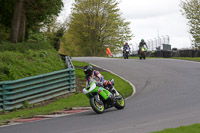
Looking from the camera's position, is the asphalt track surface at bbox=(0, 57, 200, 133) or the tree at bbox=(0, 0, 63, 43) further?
the tree at bbox=(0, 0, 63, 43)

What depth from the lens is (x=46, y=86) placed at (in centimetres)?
1659

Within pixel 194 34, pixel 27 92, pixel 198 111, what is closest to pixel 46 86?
pixel 27 92

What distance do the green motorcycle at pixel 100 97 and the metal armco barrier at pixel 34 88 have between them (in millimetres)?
3999

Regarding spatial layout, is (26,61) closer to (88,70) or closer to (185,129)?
(88,70)

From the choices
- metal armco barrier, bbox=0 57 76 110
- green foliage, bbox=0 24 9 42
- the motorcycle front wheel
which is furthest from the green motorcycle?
green foliage, bbox=0 24 9 42

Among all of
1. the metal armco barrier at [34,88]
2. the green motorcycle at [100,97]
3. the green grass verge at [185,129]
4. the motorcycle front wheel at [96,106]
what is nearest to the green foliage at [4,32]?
the metal armco barrier at [34,88]

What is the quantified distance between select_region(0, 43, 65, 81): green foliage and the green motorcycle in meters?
5.33

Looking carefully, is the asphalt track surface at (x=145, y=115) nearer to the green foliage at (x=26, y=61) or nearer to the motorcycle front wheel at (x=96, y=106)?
the motorcycle front wheel at (x=96, y=106)

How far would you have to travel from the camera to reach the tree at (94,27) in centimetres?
6575

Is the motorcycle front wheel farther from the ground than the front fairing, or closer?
closer

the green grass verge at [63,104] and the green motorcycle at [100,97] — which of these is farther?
the green grass verge at [63,104]

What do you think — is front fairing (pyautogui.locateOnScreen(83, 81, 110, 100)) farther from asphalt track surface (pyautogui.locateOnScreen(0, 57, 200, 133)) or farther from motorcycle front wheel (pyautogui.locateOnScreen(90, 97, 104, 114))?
asphalt track surface (pyautogui.locateOnScreen(0, 57, 200, 133))

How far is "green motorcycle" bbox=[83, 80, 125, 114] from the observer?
1148cm

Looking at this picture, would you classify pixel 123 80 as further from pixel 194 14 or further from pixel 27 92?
pixel 194 14
